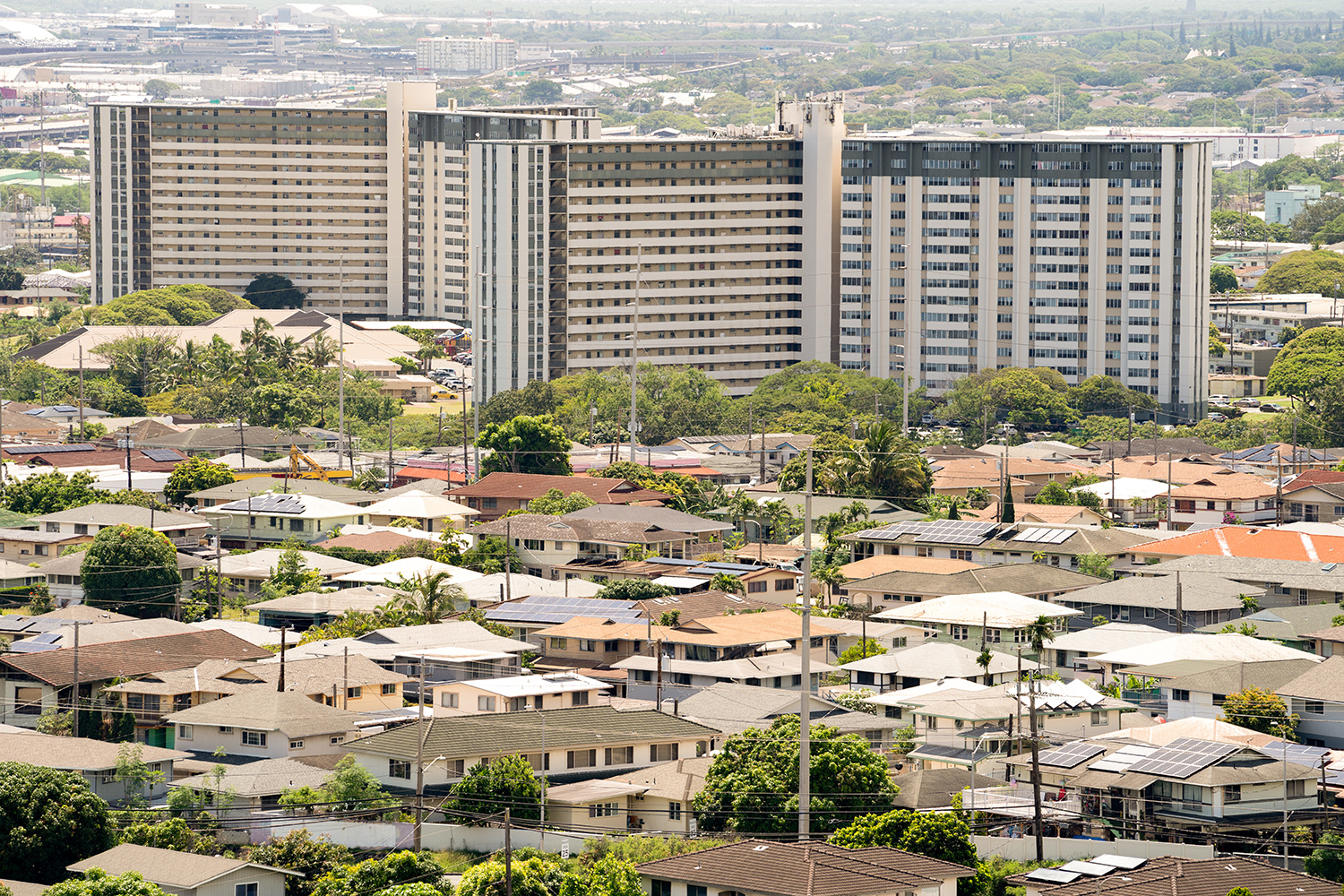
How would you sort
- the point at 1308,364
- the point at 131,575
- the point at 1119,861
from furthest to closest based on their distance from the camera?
the point at 1308,364
the point at 131,575
the point at 1119,861

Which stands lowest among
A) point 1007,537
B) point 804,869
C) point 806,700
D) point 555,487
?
point 804,869

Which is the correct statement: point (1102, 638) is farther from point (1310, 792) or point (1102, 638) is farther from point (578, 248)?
point (578, 248)

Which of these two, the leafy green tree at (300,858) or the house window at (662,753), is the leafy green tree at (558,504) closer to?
the house window at (662,753)

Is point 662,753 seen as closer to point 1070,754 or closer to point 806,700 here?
point 1070,754

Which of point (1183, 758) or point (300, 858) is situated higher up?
point (1183, 758)

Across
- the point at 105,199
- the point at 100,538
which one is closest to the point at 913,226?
the point at 105,199

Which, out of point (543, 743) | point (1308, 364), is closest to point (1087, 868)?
point (543, 743)
